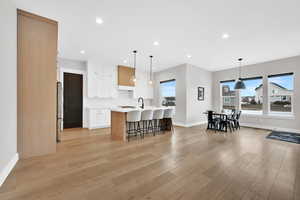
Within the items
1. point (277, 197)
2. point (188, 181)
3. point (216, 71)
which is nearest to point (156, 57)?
point (216, 71)

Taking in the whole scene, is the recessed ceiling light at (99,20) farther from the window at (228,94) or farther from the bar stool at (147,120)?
the window at (228,94)

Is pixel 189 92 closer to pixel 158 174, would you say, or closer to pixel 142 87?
pixel 142 87

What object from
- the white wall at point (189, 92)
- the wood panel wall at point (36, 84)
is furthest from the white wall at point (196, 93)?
the wood panel wall at point (36, 84)

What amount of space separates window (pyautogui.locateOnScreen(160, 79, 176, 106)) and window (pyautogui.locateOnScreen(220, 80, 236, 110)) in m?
2.70

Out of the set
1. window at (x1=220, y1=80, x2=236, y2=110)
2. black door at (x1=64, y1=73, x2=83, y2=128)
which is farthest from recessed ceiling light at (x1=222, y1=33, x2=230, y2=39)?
black door at (x1=64, y1=73, x2=83, y2=128)

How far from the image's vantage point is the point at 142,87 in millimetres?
7379

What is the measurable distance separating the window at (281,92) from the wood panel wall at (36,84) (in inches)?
308

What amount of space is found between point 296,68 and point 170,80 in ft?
16.1

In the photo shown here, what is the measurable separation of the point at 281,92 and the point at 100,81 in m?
7.70

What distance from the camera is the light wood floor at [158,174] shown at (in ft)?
5.49

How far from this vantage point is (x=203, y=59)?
18.2 feet

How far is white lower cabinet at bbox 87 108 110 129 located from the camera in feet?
18.0

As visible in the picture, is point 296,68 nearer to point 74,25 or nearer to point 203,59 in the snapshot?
point 203,59

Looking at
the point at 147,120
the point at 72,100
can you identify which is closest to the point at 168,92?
the point at 147,120
